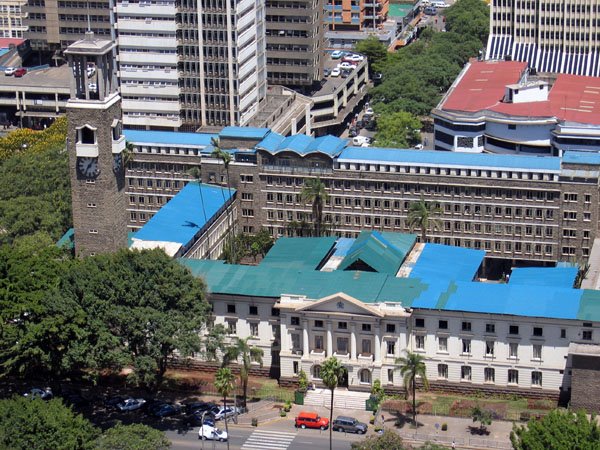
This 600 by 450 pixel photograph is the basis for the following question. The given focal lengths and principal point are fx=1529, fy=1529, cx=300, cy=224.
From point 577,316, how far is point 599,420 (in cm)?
1400

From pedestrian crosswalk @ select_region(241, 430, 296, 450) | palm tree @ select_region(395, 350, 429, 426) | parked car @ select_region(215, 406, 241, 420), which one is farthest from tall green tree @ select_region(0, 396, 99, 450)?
palm tree @ select_region(395, 350, 429, 426)

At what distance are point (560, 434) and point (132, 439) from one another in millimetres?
47572

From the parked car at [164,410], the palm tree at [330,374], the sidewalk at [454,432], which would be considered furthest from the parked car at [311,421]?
the parked car at [164,410]

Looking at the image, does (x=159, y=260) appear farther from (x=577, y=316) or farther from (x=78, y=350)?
(x=577, y=316)

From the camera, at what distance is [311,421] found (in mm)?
192750

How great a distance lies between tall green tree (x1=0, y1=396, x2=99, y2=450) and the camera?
557 feet

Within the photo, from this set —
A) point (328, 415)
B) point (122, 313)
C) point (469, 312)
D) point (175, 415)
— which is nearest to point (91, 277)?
point (122, 313)

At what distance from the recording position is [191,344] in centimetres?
19300

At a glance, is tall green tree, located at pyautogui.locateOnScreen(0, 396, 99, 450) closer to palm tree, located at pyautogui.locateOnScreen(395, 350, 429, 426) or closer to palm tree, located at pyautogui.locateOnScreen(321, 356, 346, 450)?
palm tree, located at pyautogui.locateOnScreen(321, 356, 346, 450)

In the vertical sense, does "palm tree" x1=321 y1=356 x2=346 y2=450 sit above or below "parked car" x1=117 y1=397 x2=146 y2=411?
above

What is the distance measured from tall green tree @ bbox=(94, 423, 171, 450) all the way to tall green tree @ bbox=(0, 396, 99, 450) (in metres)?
1.74

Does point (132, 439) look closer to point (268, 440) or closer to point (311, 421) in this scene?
point (268, 440)

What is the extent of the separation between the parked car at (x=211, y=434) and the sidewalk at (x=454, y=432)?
19.9 metres

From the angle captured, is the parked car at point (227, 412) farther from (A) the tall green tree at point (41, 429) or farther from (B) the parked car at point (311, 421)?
(A) the tall green tree at point (41, 429)
